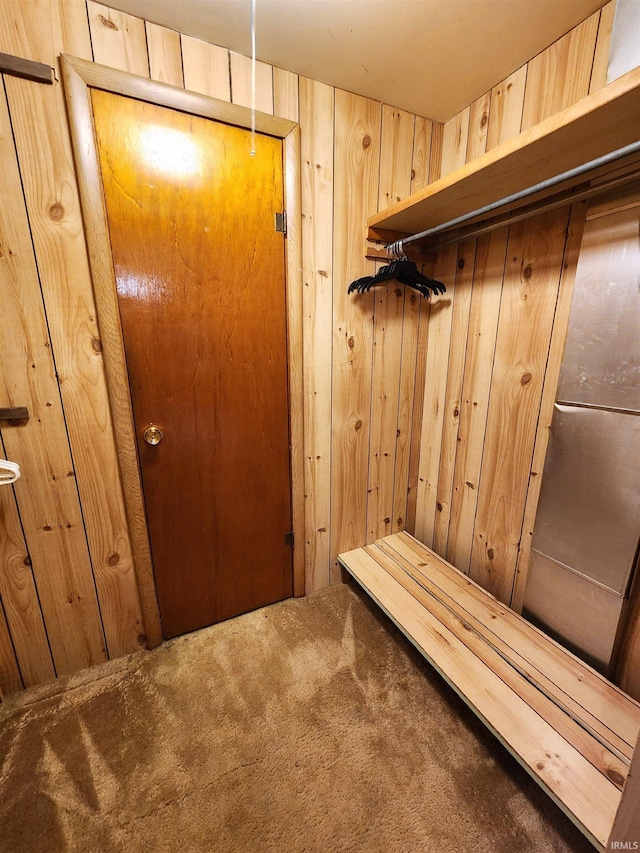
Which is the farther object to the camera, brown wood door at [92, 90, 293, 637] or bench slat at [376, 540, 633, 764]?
brown wood door at [92, 90, 293, 637]

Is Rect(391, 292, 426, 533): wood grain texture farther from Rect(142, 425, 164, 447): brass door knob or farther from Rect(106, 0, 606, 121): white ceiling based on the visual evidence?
Rect(142, 425, 164, 447): brass door knob

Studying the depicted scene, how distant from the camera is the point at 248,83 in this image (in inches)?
53.4

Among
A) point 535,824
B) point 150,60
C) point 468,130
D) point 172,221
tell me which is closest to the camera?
point 535,824

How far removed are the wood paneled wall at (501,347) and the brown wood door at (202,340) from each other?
887mm

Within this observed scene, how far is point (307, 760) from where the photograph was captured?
48.0 inches

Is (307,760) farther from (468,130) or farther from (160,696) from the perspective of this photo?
(468,130)

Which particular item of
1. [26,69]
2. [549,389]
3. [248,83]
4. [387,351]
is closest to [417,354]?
[387,351]

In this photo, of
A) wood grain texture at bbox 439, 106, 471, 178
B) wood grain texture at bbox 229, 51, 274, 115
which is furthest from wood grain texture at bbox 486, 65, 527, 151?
wood grain texture at bbox 229, 51, 274, 115

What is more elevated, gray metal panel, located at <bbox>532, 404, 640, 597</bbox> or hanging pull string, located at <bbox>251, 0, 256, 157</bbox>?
hanging pull string, located at <bbox>251, 0, 256, 157</bbox>

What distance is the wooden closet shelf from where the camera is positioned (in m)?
0.84

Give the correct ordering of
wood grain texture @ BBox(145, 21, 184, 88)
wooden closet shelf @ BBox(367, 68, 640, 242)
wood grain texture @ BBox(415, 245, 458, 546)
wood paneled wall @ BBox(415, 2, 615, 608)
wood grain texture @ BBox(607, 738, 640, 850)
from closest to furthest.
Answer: wood grain texture @ BBox(607, 738, 640, 850) → wooden closet shelf @ BBox(367, 68, 640, 242) → wood grain texture @ BBox(145, 21, 184, 88) → wood paneled wall @ BBox(415, 2, 615, 608) → wood grain texture @ BBox(415, 245, 458, 546)

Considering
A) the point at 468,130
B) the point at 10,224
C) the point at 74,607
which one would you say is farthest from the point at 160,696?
the point at 468,130

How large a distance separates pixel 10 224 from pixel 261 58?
44.0 inches

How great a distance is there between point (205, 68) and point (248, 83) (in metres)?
0.16
